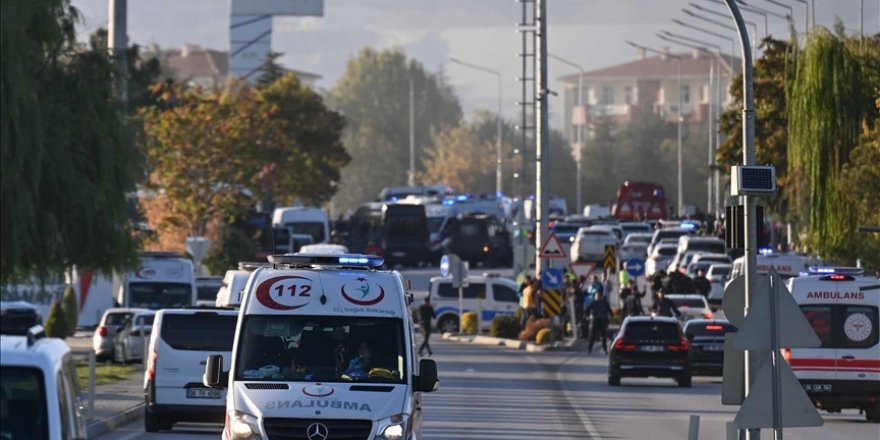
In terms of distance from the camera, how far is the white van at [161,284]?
47438 mm

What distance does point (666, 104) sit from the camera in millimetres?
199000

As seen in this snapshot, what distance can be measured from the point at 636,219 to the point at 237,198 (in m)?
33.4

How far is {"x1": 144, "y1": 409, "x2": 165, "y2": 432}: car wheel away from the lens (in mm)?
23859

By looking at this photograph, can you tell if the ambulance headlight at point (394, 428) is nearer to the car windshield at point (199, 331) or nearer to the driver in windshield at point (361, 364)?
the driver in windshield at point (361, 364)

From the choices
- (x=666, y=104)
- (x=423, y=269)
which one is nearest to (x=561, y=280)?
(x=423, y=269)

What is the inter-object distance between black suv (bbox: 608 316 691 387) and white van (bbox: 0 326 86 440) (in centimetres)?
2555

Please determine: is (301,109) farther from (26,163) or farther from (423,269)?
(26,163)

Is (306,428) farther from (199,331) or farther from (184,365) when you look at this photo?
(199,331)

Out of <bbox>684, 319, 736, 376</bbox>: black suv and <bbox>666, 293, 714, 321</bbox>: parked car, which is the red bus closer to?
<bbox>666, 293, 714, 321</bbox>: parked car

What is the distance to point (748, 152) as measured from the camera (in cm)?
2272

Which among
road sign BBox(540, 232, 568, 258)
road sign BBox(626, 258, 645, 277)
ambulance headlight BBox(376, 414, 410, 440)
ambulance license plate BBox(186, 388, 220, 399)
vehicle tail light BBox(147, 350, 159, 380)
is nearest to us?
ambulance headlight BBox(376, 414, 410, 440)

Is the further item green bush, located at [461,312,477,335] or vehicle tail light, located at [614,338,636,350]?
green bush, located at [461,312,477,335]

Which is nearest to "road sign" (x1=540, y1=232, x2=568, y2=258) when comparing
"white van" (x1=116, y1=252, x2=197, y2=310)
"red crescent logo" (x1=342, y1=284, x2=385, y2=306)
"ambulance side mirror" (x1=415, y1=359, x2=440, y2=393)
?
"white van" (x1=116, y1=252, x2=197, y2=310)

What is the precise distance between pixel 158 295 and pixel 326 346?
108ft
